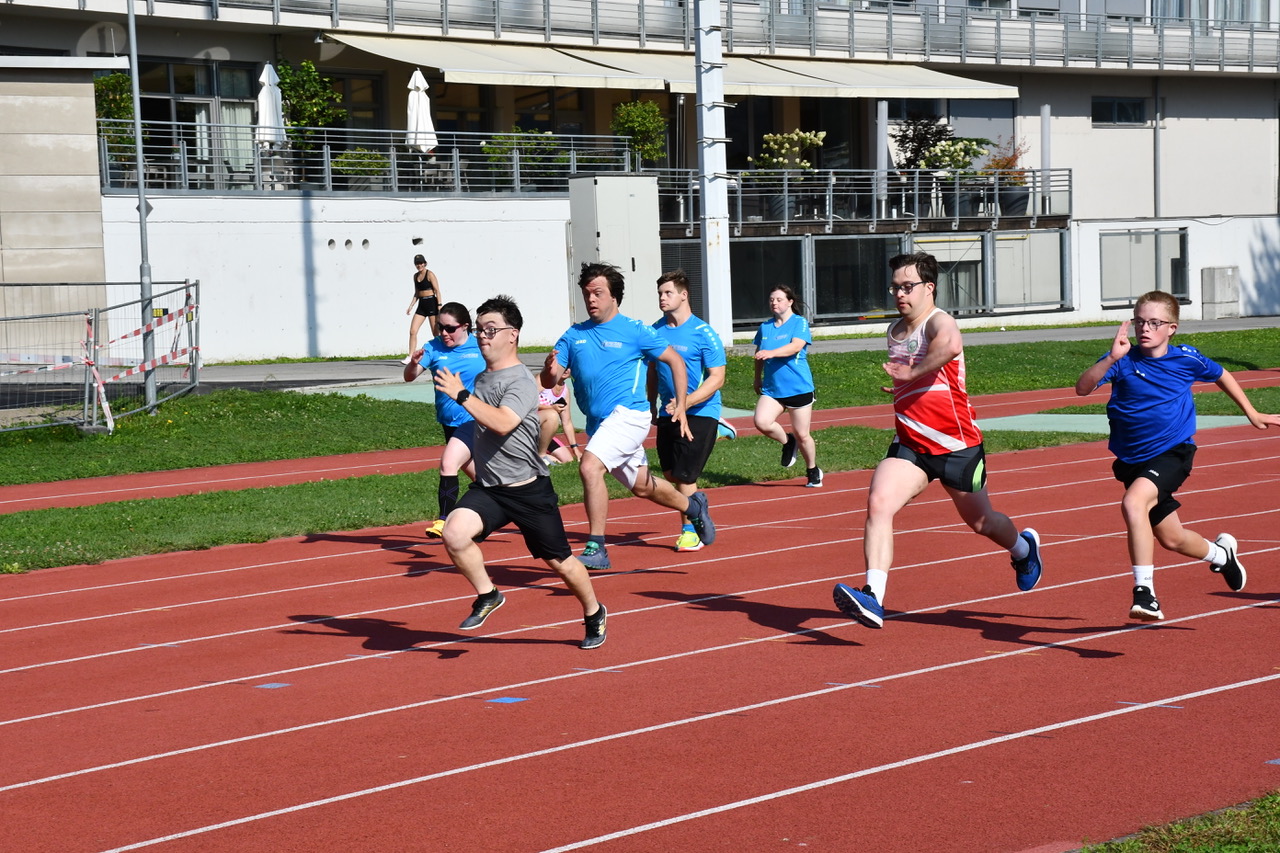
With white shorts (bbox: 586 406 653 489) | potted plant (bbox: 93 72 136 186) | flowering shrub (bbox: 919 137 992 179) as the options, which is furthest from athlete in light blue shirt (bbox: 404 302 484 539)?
flowering shrub (bbox: 919 137 992 179)

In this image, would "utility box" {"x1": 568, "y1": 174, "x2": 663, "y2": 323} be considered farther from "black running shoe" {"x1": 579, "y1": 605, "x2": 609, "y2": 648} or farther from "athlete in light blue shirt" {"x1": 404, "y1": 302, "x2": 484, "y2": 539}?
"black running shoe" {"x1": 579, "y1": 605, "x2": 609, "y2": 648}

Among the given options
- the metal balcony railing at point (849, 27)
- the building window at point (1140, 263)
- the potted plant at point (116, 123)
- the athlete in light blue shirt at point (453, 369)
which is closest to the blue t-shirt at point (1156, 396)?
the athlete in light blue shirt at point (453, 369)

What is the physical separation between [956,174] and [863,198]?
266 cm

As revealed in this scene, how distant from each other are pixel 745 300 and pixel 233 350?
40.9ft

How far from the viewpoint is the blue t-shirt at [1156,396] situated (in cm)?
788

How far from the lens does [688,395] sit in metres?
11.3

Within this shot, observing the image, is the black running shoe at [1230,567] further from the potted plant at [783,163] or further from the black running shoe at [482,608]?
the potted plant at [783,163]

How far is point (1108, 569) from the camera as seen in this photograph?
9.88m

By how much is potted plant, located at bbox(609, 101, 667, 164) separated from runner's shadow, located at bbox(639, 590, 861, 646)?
27.2 metres

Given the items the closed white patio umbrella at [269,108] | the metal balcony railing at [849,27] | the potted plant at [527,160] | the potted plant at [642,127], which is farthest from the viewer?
the potted plant at [642,127]

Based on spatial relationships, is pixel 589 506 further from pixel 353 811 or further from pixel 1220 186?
pixel 1220 186

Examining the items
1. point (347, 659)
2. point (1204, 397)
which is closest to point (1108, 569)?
point (347, 659)

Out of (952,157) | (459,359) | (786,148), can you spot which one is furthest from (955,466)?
(952,157)

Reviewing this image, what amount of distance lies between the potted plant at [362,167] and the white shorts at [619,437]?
868 inches
